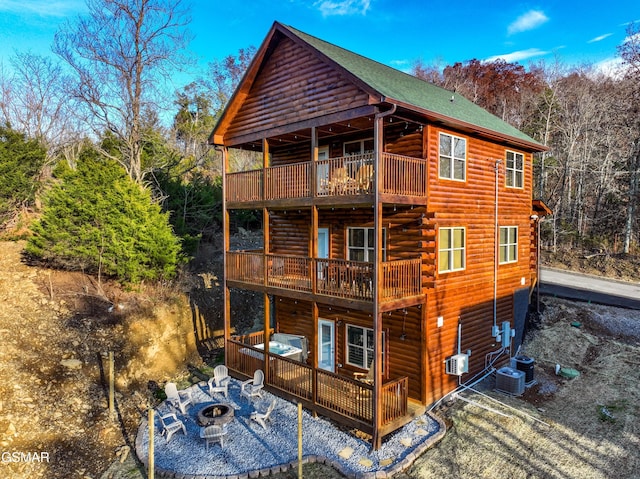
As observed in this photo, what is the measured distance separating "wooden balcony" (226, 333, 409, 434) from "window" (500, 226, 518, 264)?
7272 mm

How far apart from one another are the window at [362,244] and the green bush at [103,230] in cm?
931

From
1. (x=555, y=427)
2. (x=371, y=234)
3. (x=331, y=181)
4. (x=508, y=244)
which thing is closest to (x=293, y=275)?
(x=371, y=234)

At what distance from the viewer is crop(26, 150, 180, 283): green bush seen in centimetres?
1731

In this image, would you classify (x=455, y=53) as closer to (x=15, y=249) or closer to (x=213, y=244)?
(x=213, y=244)

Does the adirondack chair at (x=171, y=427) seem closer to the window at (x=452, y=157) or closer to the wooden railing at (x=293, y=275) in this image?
the wooden railing at (x=293, y=275)

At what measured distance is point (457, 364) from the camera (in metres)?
11.8

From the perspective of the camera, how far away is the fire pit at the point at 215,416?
382 inches

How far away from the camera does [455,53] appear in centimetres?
4772

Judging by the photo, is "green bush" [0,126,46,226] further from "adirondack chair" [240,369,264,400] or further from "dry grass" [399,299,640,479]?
"dry grass" [399,299,640,479]

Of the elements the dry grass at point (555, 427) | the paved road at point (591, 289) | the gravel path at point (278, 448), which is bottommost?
the gravel path at point (278, 448)

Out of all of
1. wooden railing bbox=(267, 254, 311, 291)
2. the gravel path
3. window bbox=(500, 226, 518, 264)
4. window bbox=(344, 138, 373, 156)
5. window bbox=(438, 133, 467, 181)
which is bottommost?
the gravel path

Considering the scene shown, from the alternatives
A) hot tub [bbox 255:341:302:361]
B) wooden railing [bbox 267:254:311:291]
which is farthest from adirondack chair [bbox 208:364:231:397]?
wooden railing [bbox 267:254:311:291]

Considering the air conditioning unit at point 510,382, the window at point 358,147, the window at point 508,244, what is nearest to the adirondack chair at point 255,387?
the air conditioning unit at point 510,382

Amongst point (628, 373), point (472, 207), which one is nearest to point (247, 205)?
point (472, 207)
